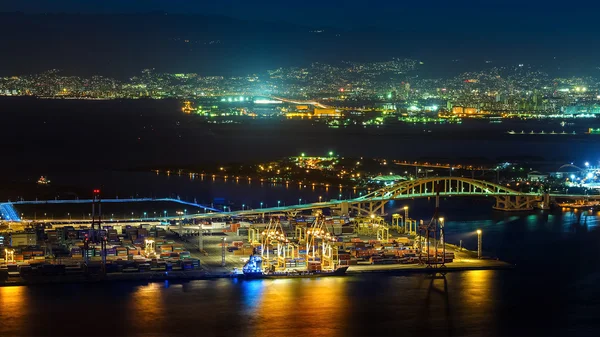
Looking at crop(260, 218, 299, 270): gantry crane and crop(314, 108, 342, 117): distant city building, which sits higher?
crop(314, 108, 342, 117): distant city building

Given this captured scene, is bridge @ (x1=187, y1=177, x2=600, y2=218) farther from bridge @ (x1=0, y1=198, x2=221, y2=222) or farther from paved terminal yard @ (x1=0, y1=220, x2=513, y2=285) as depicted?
paved terminal yard @ (x1=0, y1=220, x2=513, y2=285)

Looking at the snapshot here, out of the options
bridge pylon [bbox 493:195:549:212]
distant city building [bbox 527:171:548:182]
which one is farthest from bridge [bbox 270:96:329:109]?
bridge pylon [bbox 493:195:549:212]

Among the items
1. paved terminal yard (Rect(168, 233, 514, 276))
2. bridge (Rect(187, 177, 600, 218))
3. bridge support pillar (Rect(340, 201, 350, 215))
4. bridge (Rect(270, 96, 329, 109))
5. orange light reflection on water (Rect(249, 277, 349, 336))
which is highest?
bridge (Rect(270, 96, 329, 109))

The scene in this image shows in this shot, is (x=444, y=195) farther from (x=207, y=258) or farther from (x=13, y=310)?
(x=13, y=310)

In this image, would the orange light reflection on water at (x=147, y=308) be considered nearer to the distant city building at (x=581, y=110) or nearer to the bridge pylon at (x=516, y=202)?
the bridge pylon at (x=516, y=202)

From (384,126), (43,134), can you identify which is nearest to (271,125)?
(384,126)
